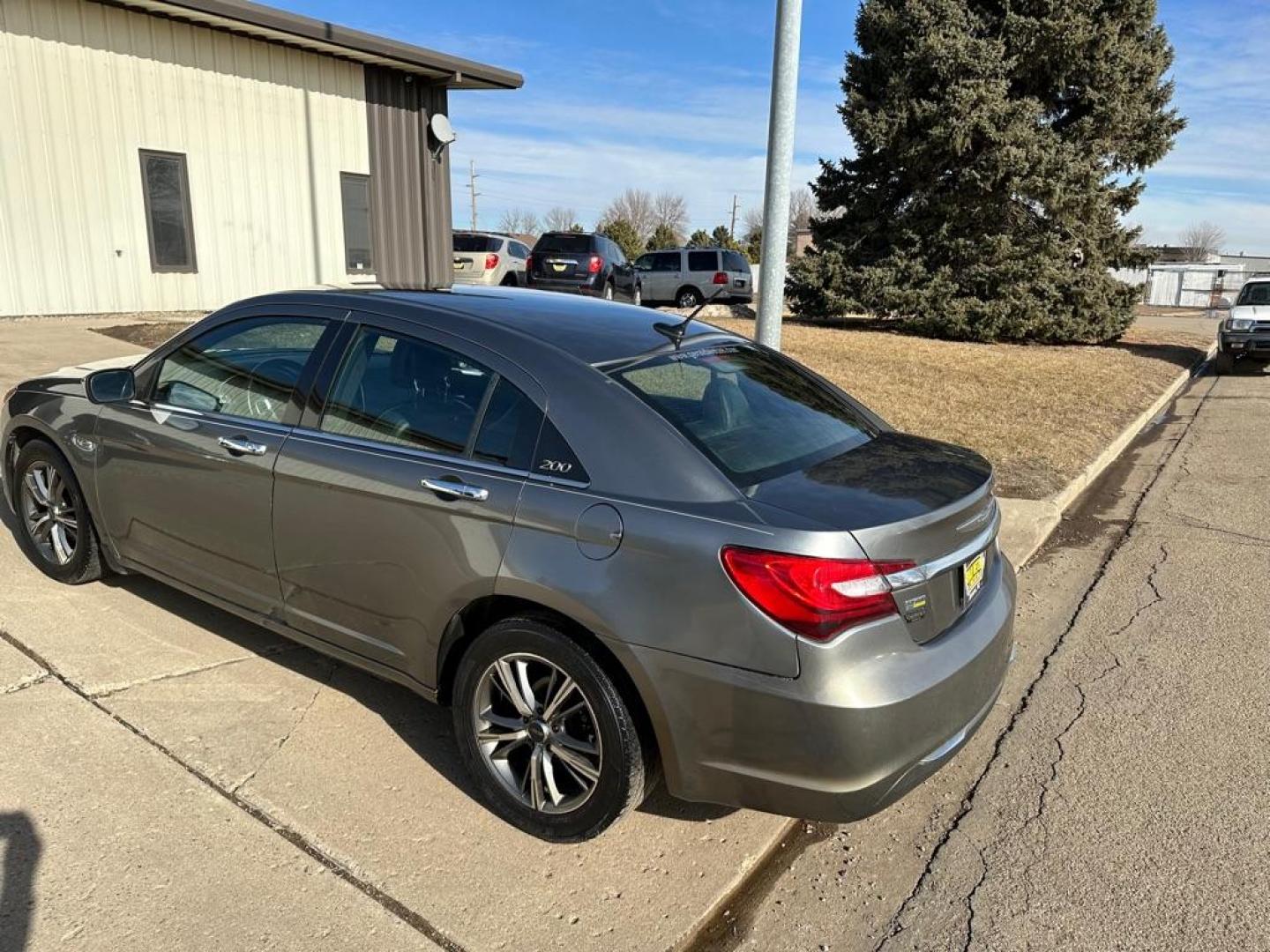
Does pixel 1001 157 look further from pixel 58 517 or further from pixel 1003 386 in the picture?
pixel 58 517

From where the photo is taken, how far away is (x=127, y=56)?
1309 centimetres

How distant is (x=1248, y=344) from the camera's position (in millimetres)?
16797

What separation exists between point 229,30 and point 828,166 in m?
12.9

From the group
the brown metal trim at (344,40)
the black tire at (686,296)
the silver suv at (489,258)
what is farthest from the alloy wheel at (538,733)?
the black tire at (686,296)

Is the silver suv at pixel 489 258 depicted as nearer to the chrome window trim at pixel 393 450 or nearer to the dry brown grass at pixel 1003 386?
the dry brown grass at pixel 1003 386

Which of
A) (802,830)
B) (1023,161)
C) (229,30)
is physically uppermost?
(229,30)

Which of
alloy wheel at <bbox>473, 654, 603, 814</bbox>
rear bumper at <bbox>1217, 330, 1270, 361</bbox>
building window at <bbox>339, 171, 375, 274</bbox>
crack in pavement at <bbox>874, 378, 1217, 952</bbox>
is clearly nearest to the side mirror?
alloy wheel at <bbox>473, 654, 603, 814</bbox>

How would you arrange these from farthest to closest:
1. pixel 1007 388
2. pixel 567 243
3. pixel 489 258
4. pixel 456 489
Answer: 1. pixel 489 258
2. pixel 567 243
3. pixel 1007 388
4. pixel 456 489

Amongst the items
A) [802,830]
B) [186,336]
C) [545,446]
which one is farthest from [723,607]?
[186,336]

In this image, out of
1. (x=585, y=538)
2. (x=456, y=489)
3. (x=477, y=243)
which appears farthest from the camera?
(x=477, y=243)

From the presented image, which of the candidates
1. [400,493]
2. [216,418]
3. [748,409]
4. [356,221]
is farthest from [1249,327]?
[216,418]

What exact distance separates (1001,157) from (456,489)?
18.0m

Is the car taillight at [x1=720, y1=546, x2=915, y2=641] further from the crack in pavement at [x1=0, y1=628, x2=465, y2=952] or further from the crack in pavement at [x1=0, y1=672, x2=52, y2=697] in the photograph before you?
the crack in pavement at [x1=0, y1=672, x2=52, y2=697]

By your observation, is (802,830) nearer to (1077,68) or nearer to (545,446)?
(545,446)
